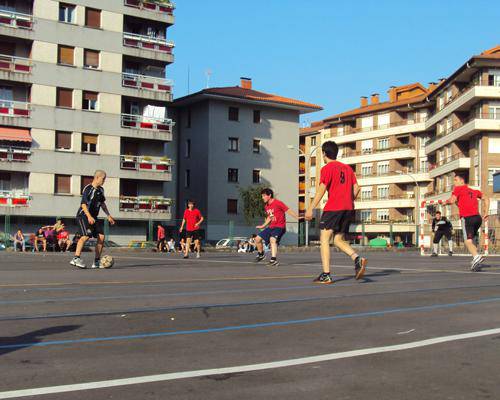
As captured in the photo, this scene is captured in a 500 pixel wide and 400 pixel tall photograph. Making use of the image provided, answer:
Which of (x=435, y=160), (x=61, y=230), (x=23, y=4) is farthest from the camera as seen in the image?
(x=435, y=160)

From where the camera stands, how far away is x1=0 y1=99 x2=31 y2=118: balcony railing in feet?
166

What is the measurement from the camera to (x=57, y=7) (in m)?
52.9

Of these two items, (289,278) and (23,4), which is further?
(23,4)

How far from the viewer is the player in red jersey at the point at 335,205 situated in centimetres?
1073

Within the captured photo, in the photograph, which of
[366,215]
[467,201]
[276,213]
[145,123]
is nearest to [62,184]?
[145,123]

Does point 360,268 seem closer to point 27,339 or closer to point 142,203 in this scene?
point 27,339

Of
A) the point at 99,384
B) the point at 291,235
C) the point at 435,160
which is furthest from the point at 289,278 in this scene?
the point at 435,160

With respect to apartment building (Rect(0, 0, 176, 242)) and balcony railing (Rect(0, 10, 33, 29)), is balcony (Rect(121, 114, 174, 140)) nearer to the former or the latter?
apartment building (Rect(0, 0, 176, 242))

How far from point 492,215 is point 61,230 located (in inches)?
812

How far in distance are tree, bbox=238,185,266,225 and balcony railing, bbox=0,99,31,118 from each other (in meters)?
21.4

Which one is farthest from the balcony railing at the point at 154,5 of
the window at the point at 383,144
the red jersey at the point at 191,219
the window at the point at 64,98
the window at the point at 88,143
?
the window at the point at 383,144

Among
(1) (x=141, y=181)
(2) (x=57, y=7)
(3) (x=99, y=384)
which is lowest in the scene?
(3) (x=99, y=384)

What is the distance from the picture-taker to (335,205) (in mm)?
10844

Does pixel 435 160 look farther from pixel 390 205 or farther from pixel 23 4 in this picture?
pixel 23 4
